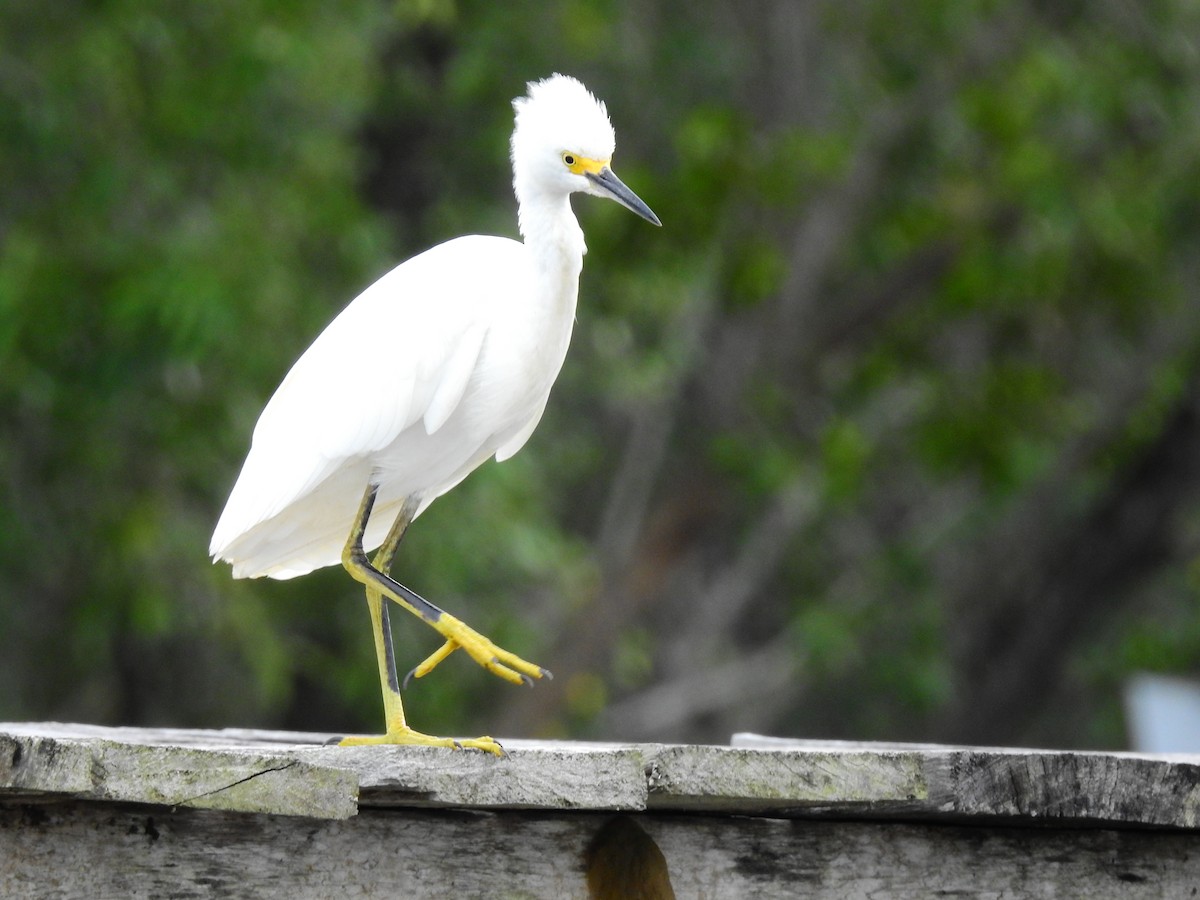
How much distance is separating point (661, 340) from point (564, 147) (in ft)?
24.1

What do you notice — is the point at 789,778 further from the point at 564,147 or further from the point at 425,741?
the point at 564,147

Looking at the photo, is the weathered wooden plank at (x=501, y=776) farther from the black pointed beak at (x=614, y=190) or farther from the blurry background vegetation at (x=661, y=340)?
the blurry background vegetation at (x=661, y=340)

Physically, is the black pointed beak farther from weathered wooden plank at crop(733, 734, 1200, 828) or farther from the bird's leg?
weathered wooden plank at crop(733, 734, 1200, 828)

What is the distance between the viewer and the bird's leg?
3.36 metres

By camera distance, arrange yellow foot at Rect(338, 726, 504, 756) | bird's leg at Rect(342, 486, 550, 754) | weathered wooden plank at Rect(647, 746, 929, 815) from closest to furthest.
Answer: weathered wooden plank at Rect(647, 746, 929, 815)
yellow foot at Rect(338, 726, 504, 756)
bird's leg at Rect(342, 486, 550, 754)

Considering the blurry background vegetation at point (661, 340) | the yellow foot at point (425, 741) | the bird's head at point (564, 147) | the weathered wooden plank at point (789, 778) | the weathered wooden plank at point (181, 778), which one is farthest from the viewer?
the blurry background vegetation at point (661, 340)

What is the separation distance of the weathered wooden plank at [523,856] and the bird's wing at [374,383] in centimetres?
96

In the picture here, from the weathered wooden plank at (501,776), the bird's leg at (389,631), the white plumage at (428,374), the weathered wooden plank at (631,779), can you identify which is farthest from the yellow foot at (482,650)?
the weathered wooden plank at (501,776)

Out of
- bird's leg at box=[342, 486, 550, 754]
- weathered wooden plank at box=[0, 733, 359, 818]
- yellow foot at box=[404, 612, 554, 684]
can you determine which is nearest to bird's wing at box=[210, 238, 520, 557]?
bird's leg at box=[342, 486, 550, 754]

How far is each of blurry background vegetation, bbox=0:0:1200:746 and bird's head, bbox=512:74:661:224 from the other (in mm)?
3134

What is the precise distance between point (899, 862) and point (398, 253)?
7.49 metres

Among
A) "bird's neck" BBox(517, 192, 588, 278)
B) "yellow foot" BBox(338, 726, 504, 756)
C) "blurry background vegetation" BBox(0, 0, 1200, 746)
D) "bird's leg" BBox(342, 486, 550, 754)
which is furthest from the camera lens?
"blurry background vegetation" BBox(0, 0, 1200, 746)

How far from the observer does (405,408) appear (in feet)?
11.7

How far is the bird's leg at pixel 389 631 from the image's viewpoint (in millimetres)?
3359
